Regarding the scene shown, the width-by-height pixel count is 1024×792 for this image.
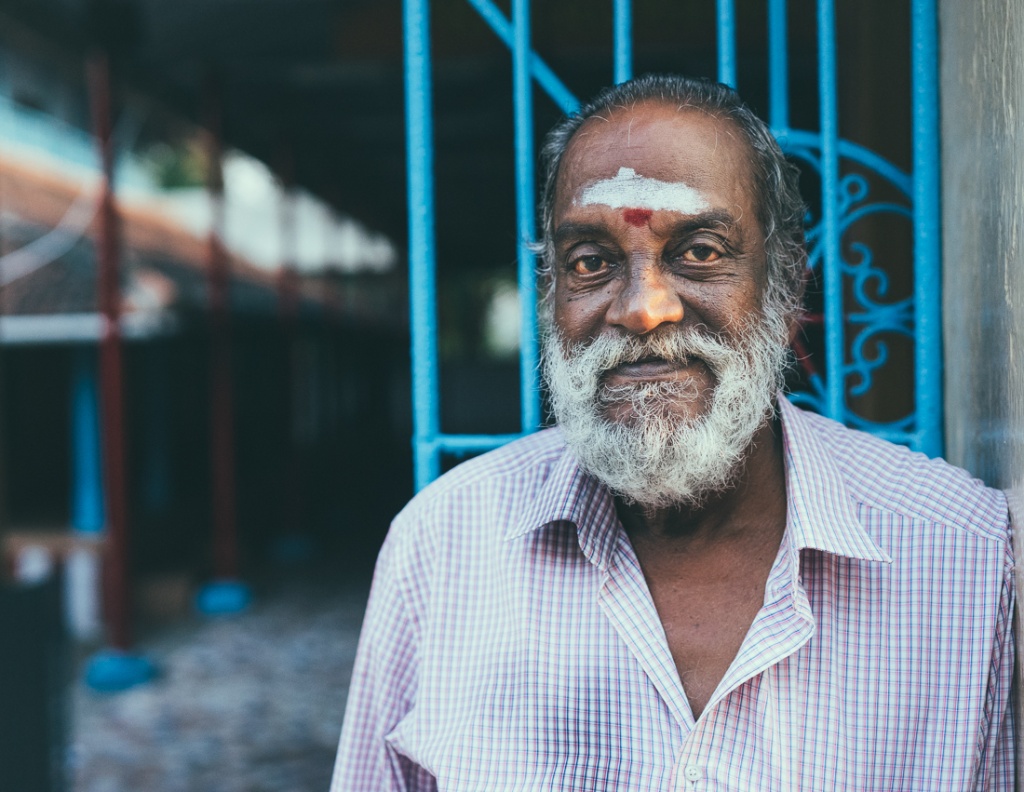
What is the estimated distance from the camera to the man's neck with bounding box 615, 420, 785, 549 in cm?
164

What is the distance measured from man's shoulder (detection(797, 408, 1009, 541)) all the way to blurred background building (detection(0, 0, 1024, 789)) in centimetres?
7

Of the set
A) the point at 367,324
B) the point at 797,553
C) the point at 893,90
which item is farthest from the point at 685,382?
the point at 367,324

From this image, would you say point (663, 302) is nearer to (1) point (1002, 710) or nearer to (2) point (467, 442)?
(2) point (467, 442)

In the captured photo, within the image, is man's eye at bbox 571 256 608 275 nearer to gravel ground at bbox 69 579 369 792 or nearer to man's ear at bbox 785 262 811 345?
man's ear at bbox 785 262 811 345

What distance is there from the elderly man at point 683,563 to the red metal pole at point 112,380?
16.1 feet

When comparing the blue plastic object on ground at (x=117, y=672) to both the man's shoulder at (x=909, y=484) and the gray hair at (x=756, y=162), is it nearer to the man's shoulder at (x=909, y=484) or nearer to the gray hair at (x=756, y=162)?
the gray hair at (x=756, y=162)

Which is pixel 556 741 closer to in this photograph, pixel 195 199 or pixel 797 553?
pixel 797 553

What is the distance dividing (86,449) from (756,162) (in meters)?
7.95

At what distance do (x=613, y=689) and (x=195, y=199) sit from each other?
70.4 ft

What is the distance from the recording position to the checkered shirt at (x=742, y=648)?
4.57ft

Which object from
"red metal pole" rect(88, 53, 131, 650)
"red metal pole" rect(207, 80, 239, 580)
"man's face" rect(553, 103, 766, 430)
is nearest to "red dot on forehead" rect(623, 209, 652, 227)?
"man's face" rect(553, 103, 766, 430)

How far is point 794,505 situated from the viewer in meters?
1.50

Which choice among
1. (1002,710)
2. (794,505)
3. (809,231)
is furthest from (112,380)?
(1002,710)

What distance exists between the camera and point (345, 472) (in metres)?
15.7
